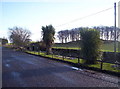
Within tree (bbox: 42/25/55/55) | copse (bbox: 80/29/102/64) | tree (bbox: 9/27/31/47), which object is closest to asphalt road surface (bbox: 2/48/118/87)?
copse (bbox: 80/29/102/64)

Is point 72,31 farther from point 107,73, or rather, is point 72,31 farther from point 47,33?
point 107,73

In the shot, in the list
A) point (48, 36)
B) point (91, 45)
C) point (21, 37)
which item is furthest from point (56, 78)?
point (21, 37)

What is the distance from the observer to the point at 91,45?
34.7ft

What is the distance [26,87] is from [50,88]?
3.46 ft

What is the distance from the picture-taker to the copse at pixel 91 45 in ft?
34.6

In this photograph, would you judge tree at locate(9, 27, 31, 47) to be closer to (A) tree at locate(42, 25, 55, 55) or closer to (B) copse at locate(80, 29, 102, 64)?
(A) tree at locate(42, 25, 55, 55)

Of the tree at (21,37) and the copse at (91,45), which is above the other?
the tree at (21,37)

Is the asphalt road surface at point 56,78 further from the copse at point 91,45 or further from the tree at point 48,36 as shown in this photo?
the tree at point 48,36

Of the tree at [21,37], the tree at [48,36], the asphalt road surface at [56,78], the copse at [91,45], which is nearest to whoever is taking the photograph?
the asphalt road surface at [56,78]

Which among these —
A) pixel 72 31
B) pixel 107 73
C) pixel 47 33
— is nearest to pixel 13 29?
pixel 72 31

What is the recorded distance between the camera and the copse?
1054cm

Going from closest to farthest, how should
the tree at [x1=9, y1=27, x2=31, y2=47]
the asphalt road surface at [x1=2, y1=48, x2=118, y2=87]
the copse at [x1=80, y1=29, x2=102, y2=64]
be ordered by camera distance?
the asphalt road surface at [x1=2, y1=48, x2=118, y2=87]
the copse at [x1=80, y1=29, x2=102, y2=64]
the tree at [x1=9, y1=27, x2=31, y2=47]

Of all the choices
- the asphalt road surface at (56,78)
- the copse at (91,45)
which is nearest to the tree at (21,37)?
the copse at (91,45)

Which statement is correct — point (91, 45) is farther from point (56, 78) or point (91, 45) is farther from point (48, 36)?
point (48, 36)
